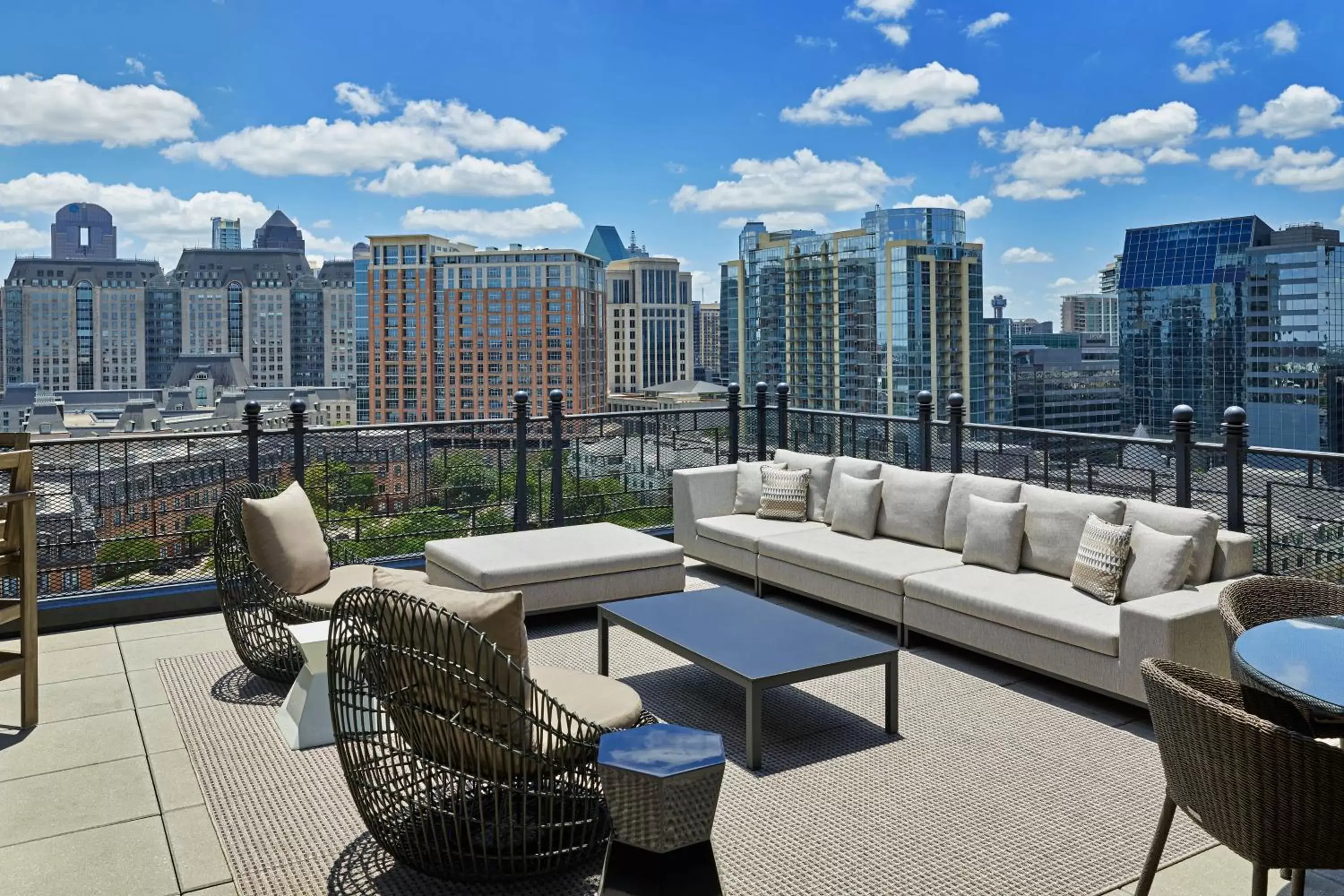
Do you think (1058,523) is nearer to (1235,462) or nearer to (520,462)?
(1235,462)

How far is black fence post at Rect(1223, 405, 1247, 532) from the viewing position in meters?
4.86

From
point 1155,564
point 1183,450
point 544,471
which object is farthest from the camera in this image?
point 544,471

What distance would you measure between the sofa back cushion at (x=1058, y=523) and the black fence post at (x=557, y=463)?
11.4 feet

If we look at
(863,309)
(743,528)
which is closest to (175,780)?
(743,528)

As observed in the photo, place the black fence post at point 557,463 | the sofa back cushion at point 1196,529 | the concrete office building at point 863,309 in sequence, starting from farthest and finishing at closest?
the concrete office building at point 863,309, the black fence post at point 557,463, the sofa back cushion at point 1196,529

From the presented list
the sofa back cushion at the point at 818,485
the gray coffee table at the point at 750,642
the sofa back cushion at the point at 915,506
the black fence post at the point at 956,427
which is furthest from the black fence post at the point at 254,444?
the black fence post at the point at 956,427

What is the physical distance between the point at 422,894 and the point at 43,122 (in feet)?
181

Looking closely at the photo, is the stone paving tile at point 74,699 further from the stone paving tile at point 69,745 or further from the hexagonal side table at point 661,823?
the hexagonal side table at point 661,823

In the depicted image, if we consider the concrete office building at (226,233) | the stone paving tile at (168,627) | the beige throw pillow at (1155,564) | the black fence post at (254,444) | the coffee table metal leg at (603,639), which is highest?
the concrete office building at (226,233)

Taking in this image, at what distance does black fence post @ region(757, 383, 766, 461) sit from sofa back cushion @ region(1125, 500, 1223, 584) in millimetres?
3838

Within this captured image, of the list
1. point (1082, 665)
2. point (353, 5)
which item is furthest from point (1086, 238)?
point (1082, 665)

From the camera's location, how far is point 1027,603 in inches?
175

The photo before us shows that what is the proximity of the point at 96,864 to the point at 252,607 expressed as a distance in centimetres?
165

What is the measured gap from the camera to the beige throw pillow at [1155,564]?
4.23 m
